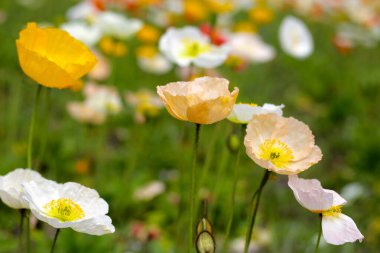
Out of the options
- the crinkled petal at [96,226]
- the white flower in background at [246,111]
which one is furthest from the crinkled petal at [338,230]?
the crinkled petal at [96,226]

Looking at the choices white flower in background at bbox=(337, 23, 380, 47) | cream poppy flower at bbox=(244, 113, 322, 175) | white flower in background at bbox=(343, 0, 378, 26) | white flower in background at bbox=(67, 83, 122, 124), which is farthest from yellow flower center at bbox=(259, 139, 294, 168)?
white flower in background at bbox=(343, 0, 378, 26)

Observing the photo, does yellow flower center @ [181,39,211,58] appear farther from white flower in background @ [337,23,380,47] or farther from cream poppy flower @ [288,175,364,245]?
white flower in background @ [337,23,380,47]

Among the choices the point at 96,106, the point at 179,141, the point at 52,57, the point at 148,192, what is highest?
the point at 52,57

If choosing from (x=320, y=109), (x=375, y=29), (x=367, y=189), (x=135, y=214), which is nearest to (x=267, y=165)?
(x=135, y=214)

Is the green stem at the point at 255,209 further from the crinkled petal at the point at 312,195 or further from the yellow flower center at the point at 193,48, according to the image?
the yellow flower center at the point at 193,48

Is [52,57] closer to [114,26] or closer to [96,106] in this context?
[114,26]

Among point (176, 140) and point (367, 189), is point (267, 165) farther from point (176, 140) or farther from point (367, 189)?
point (176, 140)

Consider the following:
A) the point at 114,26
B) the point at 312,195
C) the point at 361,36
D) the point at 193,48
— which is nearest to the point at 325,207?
the point at 312,195
